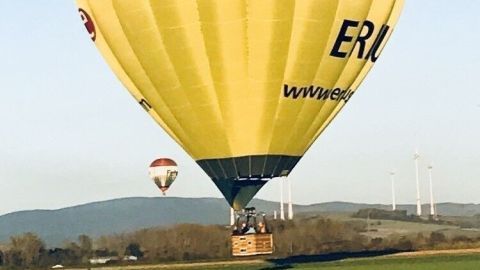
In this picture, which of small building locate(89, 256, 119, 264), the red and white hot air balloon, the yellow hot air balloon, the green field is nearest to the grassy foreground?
the green field

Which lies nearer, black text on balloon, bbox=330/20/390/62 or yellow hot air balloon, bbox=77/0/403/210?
yellow hot air balloon, bbox=77/0/403/210

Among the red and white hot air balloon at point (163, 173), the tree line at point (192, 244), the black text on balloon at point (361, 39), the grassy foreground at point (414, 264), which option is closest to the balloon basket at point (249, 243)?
the black text on balloon at point (361, 39)

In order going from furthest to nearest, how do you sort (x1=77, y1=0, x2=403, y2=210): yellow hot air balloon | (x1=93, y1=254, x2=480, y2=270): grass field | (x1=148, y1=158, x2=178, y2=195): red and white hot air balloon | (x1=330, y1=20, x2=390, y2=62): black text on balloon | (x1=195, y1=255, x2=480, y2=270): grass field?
(x1=148, y1=158, x2=178, y2=195): red and white hot air balloon
(x1=93, y1=254, x2=480, y2=270): grass field
(x1=195, y1=255, x2=480, y2=270): grass field
(x1=330, y1=20, x2=390, y2=62): black text on balloon
(x1=77, y1=0, x2=403, y2=210): yellow hot air balloon

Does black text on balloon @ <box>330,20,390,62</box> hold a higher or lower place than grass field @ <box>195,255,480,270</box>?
higher

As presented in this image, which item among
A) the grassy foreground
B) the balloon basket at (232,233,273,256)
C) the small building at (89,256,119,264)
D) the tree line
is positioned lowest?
the grassy foreground

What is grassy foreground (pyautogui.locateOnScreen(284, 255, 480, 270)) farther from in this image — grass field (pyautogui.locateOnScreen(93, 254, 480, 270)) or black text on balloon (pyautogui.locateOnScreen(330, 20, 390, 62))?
black text on balloon (pyautogui.locateOnScreen(330, 20, 390, 62))

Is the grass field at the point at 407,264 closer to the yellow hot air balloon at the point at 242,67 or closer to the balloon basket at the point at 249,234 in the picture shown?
the balloon basket at the point at 249,234

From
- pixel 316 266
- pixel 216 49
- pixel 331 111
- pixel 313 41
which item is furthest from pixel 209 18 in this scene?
pixel 316 266

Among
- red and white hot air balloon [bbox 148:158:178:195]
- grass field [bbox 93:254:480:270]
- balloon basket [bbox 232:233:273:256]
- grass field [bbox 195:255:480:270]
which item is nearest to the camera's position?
balloon basket [bbox 232:233:273:256]
